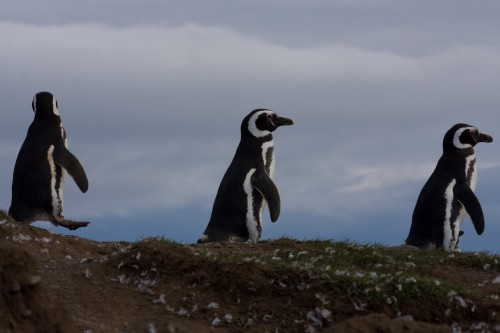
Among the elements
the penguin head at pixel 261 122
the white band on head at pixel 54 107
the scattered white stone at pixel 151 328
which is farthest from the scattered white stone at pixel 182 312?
the white band on head at pixel 54 107

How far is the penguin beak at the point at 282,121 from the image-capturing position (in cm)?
1764

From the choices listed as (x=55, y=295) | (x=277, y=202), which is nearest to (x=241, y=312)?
(x=55, y=295)

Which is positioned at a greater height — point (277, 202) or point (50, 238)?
point (277, 202)

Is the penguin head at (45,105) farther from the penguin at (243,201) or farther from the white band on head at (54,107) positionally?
the penguin at (243,201)

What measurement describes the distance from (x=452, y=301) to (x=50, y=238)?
5.71 meters

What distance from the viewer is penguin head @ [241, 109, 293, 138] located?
17.2 metres

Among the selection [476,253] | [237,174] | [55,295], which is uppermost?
[237,174]

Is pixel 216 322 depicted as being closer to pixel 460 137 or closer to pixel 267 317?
pixel 267 317

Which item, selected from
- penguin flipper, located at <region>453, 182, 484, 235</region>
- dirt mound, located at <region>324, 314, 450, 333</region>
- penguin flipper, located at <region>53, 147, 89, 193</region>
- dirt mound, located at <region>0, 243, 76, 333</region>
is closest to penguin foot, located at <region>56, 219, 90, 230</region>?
penguin flipper, located at <region>53, 147, 89, 193</region>

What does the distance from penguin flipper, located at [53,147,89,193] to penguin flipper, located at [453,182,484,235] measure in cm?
646

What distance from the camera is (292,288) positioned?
9867mm

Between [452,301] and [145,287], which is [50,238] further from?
[452,301]

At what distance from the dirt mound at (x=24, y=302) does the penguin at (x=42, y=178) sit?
9.50 metres

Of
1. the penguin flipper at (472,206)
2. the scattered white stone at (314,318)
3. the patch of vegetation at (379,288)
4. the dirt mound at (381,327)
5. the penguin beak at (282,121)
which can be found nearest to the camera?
the dirt mound at (381,327)
